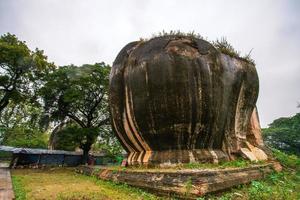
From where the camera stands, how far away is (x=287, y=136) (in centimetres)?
3009

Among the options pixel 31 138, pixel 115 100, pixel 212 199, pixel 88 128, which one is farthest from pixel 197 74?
pixel 31 138

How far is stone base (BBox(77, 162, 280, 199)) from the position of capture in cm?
627

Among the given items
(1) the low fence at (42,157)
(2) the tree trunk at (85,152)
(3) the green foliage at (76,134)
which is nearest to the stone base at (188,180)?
(3) the green foliage at (76,134)

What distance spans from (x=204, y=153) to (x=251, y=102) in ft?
14.9

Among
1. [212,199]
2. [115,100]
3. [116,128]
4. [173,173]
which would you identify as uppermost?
[115,100]

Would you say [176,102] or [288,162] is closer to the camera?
[176,102]

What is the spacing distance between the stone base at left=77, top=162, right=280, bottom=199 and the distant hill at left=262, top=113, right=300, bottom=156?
952 inches

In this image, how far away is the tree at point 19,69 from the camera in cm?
1648

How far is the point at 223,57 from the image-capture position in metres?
10.9

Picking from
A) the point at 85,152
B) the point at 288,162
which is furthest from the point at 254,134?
the point at 85,152

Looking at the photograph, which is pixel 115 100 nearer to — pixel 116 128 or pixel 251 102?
pixel 116 128

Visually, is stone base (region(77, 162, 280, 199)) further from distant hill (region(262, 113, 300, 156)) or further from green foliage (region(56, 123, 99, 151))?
distant hill (region(262, 113, 300, 156))

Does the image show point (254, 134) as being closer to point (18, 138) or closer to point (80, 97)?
point (80, 97)

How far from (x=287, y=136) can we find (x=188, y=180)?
2793 cm
